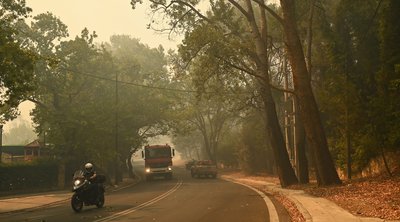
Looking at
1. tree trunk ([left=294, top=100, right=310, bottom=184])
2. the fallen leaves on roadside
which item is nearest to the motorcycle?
the fallen leaves on roadside

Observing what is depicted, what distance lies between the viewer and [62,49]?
35.0 metres

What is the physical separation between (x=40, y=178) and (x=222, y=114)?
31.1 m

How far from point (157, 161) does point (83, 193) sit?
74.5 feet

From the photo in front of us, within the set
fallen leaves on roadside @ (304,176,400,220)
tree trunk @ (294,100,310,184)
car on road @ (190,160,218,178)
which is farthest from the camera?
car on road @ (190,160,218,178)

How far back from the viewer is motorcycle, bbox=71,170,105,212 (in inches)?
557

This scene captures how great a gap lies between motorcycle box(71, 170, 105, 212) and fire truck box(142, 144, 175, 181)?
70.5 feet

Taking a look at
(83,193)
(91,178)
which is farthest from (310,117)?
(83,193)

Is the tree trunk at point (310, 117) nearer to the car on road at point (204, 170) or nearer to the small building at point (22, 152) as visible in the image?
the car on road at point (204, 170)

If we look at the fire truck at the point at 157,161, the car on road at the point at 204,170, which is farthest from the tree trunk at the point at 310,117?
the car on road at the point at 204,170

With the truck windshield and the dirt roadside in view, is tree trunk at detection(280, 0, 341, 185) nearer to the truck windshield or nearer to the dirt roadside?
the dirt roadside

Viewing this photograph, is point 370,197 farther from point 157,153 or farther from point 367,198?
point 157,153

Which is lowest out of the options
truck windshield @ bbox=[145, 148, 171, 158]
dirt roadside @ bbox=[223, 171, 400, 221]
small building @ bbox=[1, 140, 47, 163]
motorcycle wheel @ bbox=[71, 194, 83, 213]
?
dirt roadside @ bbox=[223, 171, 400, 221]

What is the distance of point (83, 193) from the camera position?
14484 millimetres

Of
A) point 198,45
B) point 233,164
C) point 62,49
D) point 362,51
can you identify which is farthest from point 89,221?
point 233,164
